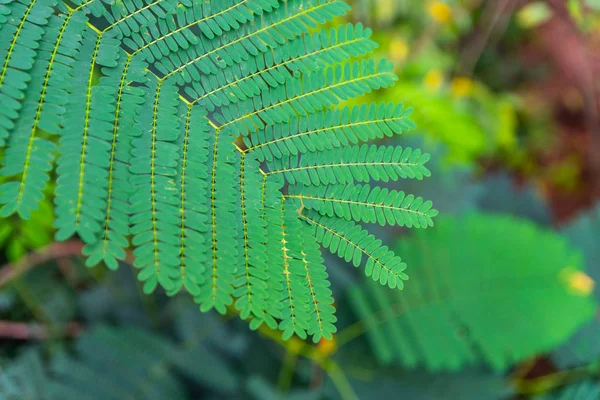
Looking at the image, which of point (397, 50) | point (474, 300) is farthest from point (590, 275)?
point (397, 50)

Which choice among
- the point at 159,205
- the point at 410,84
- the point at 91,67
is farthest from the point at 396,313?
the point at 410,84

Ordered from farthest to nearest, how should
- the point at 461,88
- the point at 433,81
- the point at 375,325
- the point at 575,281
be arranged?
the point at 461,88, the point at 433,81, the point at 575,281, the point at 375,325

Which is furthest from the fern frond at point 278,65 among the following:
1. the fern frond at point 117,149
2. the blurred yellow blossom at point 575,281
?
the blurred yellow blossom at point 575,281

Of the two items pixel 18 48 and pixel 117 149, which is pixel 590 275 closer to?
pixel 117 149

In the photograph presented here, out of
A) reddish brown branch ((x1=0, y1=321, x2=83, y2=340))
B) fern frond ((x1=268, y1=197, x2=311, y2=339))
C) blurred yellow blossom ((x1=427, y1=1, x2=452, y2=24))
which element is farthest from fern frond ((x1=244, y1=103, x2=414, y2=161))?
blurred yellow blossom ((x1=427, y1=1, x2=452, y2=24))

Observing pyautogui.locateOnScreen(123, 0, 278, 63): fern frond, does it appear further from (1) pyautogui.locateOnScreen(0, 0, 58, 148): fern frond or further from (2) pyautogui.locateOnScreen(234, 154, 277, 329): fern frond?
(2) pyautogui.locateOnScreen(234, 154, 277, 329): fern frond

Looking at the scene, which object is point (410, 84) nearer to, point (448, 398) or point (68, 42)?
point (448, 398)
